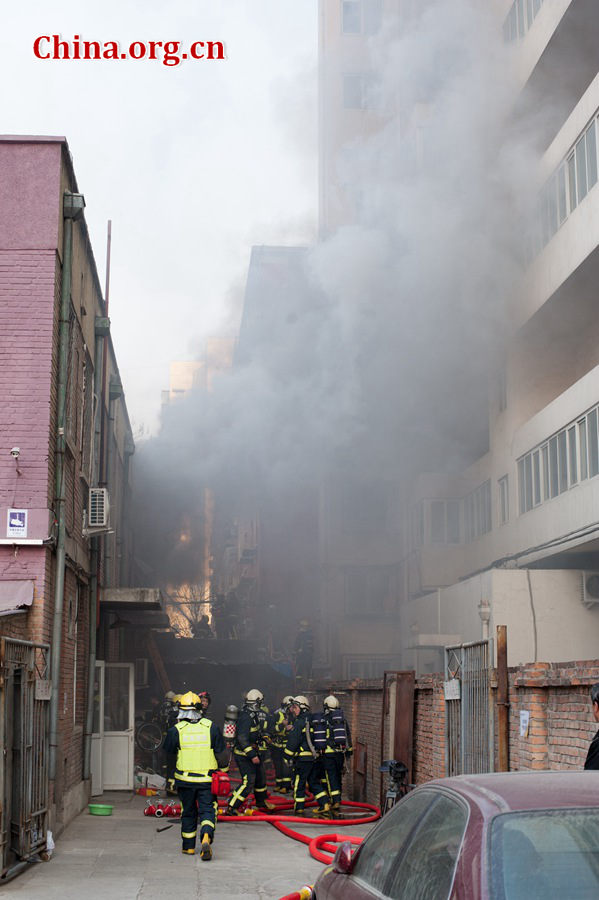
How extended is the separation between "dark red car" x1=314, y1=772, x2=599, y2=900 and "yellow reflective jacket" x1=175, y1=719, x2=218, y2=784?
6381 mm

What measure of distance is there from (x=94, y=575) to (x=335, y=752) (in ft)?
14.3

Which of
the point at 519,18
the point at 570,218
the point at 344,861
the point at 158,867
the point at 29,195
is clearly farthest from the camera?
the point at 519,18

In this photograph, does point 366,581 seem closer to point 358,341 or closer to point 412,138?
point 358,341

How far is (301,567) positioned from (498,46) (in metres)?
21.8

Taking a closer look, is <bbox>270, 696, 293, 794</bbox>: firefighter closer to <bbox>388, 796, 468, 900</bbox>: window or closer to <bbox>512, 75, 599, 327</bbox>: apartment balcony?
<bbox>512, 75, 599, 327</bbox>: apartment balcony

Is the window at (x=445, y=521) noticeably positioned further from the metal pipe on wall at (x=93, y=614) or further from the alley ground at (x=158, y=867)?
the alley ground at (x=158, y=867)

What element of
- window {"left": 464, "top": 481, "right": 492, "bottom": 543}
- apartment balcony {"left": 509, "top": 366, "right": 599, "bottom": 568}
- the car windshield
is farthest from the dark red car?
window {"left": 464, "top": 481, "right": 492, "bottom": 543}

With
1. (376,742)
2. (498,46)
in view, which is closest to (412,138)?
(498,46)

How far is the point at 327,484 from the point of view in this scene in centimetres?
3500

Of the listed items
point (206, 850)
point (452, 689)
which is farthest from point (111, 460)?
point (452, 689)

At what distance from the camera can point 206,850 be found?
1023 centimetres

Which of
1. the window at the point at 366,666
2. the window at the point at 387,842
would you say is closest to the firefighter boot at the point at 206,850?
the window at the point at 387,842

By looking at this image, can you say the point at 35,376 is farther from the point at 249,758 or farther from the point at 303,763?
the point at 303,763

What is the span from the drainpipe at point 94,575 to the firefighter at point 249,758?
2.29 m
